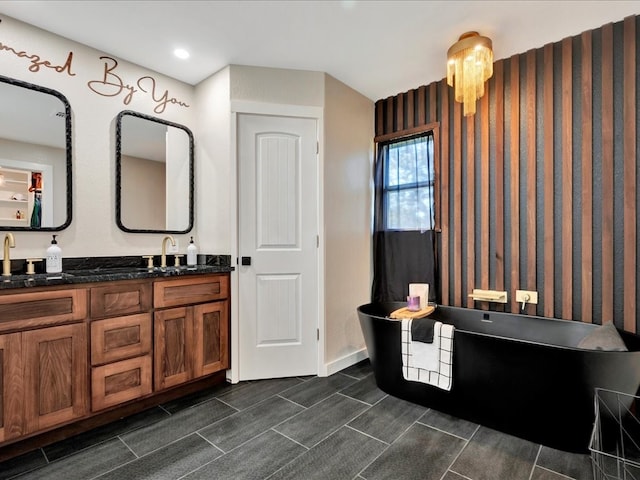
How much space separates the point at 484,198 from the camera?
269cm

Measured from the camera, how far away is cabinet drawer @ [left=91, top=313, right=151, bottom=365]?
1.97 m

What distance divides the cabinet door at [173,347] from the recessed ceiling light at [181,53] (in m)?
1.93

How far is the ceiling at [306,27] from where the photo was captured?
79.2 inches

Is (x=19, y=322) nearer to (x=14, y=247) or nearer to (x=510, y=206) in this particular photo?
(x=14, y=247)

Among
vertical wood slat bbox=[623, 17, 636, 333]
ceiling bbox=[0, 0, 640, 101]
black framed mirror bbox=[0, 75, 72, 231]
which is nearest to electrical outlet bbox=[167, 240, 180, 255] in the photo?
black framed mirror bbox=[0, 75, 72, 231]

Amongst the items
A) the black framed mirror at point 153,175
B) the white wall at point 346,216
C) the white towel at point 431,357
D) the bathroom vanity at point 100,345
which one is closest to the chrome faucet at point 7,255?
the bathroom vanity at point 100,345

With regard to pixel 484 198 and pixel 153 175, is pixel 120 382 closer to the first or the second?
pixel 153 175

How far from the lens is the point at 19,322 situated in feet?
5.56

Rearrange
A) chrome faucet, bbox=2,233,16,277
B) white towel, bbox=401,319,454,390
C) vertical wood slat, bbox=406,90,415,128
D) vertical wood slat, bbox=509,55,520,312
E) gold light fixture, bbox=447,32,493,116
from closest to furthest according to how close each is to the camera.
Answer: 1. chrome faucet, bbox=2,233,16,277
2. white towel, bbox=401,319,454,390
3. gold light fixture, bbox=447,32,493,116
4. vertical wood slat, bbox=509,55,520,312
5. vertical wood slat, bbox=406,90,415,128

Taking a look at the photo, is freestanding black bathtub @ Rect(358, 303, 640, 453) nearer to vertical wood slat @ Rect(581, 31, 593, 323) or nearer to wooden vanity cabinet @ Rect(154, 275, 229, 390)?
vertical wood slat @ Rect(581, 31, 593, 323)

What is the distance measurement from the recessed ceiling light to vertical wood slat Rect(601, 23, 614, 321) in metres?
2.94

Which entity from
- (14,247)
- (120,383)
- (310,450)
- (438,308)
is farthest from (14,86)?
(438,308)

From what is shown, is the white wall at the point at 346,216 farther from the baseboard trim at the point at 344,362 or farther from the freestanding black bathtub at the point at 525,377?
the freestanding black bathtub at the point at 525,377

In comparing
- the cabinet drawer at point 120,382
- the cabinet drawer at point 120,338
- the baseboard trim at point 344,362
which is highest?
the cabinet drawer at point 120,338
